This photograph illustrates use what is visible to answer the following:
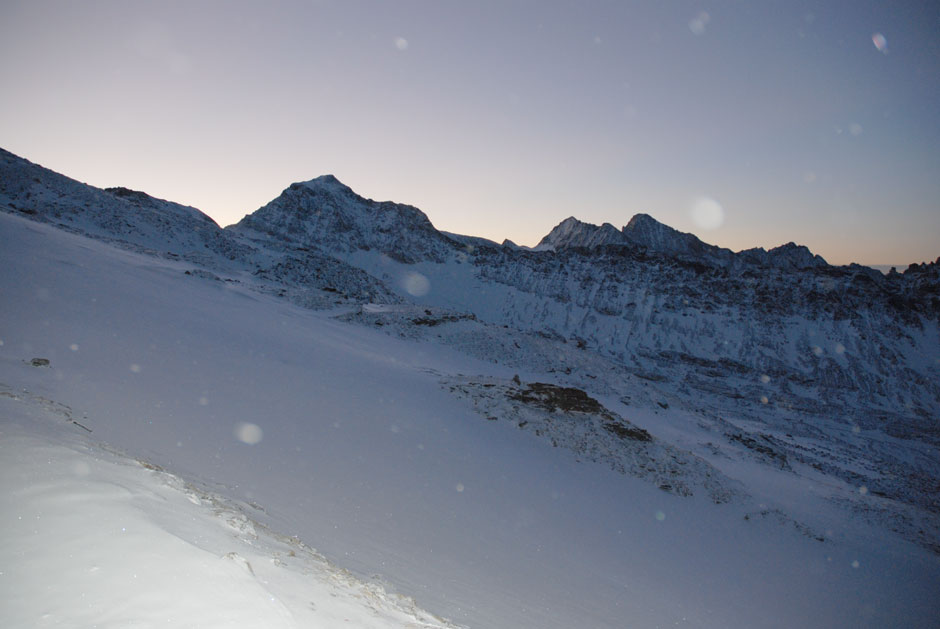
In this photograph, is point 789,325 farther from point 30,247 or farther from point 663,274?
point 30,247

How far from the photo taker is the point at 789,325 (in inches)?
2430

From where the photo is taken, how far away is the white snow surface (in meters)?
2.50

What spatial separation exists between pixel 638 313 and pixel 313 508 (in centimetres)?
6540

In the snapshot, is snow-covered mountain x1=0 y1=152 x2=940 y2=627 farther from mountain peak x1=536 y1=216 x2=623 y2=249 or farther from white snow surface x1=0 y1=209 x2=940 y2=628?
mountain peak x1=536 y1=216 x2=623 y2=249

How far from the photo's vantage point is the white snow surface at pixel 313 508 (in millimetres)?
2498

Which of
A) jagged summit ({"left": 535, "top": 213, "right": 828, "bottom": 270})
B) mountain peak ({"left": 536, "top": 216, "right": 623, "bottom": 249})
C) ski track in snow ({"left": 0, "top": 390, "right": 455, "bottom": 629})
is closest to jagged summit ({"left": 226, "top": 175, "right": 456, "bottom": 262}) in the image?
jagged summit ({"left": 535, "top": 213, "right": 828, "bottom": 270})

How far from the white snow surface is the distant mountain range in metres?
5.61

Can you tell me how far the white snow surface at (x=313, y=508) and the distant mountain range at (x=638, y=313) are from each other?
5.61 metres

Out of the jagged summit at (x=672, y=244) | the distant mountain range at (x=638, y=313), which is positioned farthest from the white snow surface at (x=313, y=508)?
the jagged summit at (x=672, y=244)

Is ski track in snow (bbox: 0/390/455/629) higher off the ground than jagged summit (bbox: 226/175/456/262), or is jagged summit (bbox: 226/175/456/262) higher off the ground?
jagged summit (bbox: 226/175/456/262)

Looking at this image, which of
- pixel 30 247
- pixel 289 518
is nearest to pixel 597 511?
pixel 289 518

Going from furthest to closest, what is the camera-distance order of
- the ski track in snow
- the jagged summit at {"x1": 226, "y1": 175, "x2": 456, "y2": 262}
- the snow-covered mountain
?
the jagged summit at {"x1": 226, "y1": 175, "x2": 456, "y2": 262} < the snow-covered mountain < the ski track in snow

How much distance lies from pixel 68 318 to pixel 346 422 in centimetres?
712

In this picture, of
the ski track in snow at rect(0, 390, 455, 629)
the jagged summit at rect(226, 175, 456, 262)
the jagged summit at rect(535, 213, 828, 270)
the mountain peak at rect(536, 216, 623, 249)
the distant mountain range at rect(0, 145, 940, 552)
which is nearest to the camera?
the ski track in snow at rect(0, 390, 455, 629)
